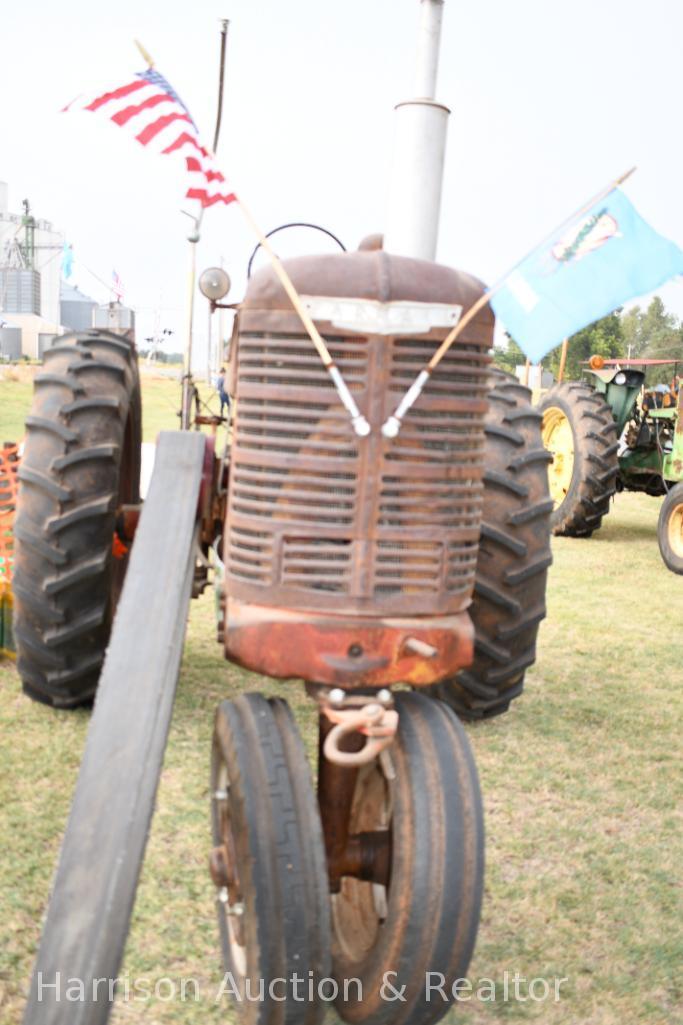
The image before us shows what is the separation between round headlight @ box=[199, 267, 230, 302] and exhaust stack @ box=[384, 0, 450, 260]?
2140 mm

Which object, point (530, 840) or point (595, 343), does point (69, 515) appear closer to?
point (530, 840)

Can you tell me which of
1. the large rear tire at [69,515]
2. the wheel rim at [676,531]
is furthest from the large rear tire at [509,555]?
the wheel rim at [676,531]

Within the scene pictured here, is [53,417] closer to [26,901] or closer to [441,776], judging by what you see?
[26,901]

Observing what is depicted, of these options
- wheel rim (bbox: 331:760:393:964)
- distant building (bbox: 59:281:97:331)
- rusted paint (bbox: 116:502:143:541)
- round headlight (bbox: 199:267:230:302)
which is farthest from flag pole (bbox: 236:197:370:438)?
distant building (bbox: 59:281:97:331)

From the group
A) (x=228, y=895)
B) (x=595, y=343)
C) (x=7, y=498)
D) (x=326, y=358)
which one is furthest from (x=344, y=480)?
(x=595, y=343)

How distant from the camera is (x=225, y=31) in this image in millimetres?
4059

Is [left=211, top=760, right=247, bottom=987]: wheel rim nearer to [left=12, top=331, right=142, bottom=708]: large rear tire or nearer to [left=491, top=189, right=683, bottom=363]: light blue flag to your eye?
[left=491, top=189, right=683, bottom=363]: light blue flag

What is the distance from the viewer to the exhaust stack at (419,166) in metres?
5.55

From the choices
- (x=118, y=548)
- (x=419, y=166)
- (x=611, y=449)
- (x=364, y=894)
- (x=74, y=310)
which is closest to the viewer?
(x=364, y=894)

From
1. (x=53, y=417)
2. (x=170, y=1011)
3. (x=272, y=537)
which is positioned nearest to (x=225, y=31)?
(x=53, y=417)

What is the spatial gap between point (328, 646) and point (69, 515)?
1750 mm

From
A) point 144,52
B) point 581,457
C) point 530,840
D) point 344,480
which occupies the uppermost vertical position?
point 144,52

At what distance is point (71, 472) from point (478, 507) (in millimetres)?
1784

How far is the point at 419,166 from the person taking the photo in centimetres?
559
